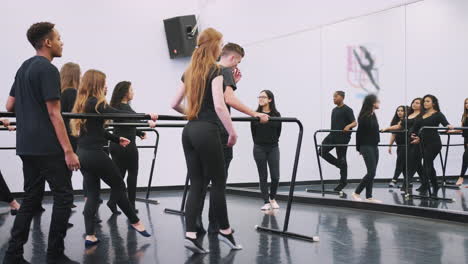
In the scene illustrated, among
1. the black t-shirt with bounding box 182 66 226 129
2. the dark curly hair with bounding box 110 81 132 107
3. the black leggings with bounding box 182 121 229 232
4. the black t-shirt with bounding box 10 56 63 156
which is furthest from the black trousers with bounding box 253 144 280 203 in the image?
the black t-shirt with bounding box 10 56 63 156

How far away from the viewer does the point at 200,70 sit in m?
3.18

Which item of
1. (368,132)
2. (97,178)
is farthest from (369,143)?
(97,178)

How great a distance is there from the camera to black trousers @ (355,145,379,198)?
574 cm

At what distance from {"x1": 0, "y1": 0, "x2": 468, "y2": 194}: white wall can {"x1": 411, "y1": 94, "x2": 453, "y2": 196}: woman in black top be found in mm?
119

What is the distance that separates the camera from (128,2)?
7621mm

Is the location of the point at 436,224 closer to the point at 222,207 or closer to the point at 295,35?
the point at 222,207

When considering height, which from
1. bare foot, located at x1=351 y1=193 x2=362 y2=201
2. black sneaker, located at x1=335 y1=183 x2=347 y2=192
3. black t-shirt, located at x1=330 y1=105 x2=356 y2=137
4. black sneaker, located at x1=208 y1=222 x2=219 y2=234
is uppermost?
black t-shirt, located at x1=330 y1=105 x2=356 y2=137

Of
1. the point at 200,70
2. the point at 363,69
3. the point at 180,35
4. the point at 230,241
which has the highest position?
the point at 180,35

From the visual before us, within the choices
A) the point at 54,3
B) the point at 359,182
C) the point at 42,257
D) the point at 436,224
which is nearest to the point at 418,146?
the point at 359,182

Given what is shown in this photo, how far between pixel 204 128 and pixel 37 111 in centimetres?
91

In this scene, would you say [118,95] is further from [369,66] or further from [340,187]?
[340,187]

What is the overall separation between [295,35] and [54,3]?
3.14 meters

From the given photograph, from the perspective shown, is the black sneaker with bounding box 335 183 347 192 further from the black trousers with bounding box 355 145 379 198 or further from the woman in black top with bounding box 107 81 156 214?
the woman in black top with bounding box 107 81 156 214

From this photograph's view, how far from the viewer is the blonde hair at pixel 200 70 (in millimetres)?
3148
